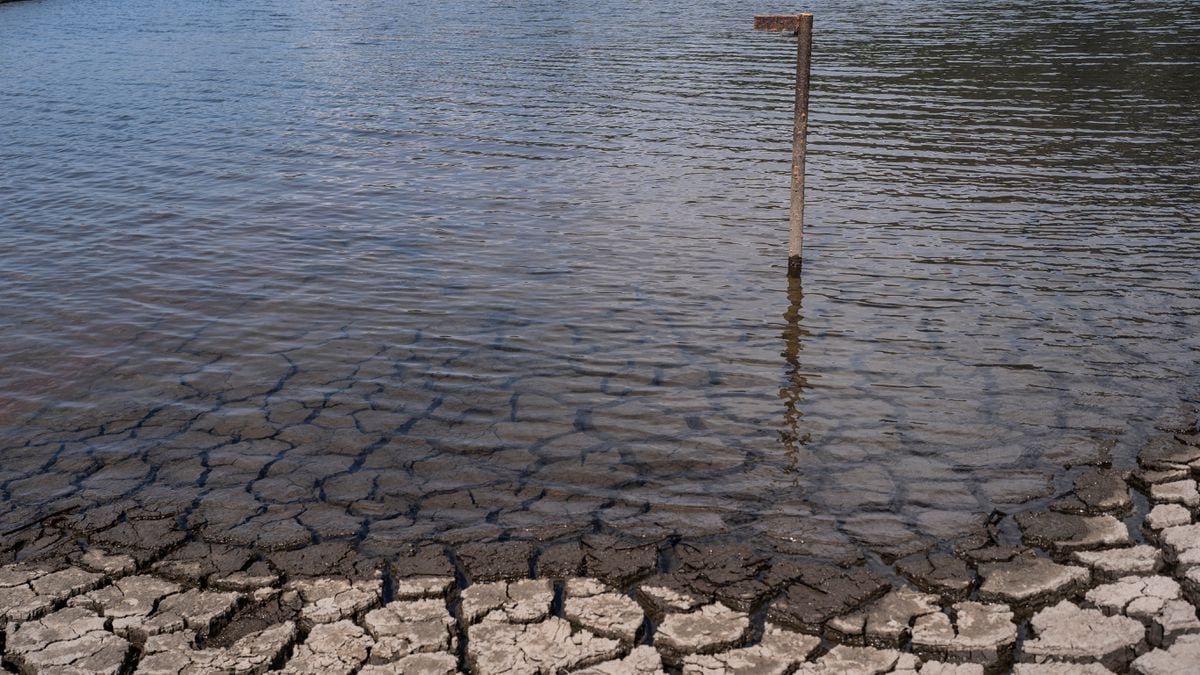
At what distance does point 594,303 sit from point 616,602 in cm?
527

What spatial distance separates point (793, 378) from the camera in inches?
361

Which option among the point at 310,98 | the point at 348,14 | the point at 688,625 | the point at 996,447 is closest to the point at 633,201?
the point at 996,447

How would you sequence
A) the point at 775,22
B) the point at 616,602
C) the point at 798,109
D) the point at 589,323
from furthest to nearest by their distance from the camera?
the point at 798,109 < the point at 589,323 < the point at 775,22 < the point at 616,602

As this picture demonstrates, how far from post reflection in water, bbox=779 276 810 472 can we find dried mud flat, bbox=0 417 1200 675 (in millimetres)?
1531

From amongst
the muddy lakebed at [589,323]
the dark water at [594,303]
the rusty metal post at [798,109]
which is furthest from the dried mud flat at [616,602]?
the rusty metal post at [798,109]

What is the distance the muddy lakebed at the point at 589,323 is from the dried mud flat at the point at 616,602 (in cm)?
9

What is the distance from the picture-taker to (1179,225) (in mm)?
13078

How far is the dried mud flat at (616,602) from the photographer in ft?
18.3

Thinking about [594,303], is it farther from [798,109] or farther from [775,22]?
[775,22]

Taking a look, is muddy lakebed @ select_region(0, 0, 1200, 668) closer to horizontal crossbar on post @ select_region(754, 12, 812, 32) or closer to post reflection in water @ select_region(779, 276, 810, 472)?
post reflection in water @ select_region(779, 276, 810, 472)

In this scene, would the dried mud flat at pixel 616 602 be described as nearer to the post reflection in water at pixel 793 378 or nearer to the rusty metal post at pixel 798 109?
the post reflection in water at pixel 793 378

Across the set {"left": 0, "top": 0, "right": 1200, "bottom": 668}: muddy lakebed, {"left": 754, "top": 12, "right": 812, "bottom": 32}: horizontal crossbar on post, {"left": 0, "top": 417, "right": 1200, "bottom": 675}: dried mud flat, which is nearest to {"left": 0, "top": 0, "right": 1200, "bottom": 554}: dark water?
{"left": 0, "top": 0, "right": 1200, "bottom": 668}: muddy lakebed

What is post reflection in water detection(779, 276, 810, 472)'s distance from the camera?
8.05m

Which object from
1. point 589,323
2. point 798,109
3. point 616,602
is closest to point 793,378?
point 589,323
